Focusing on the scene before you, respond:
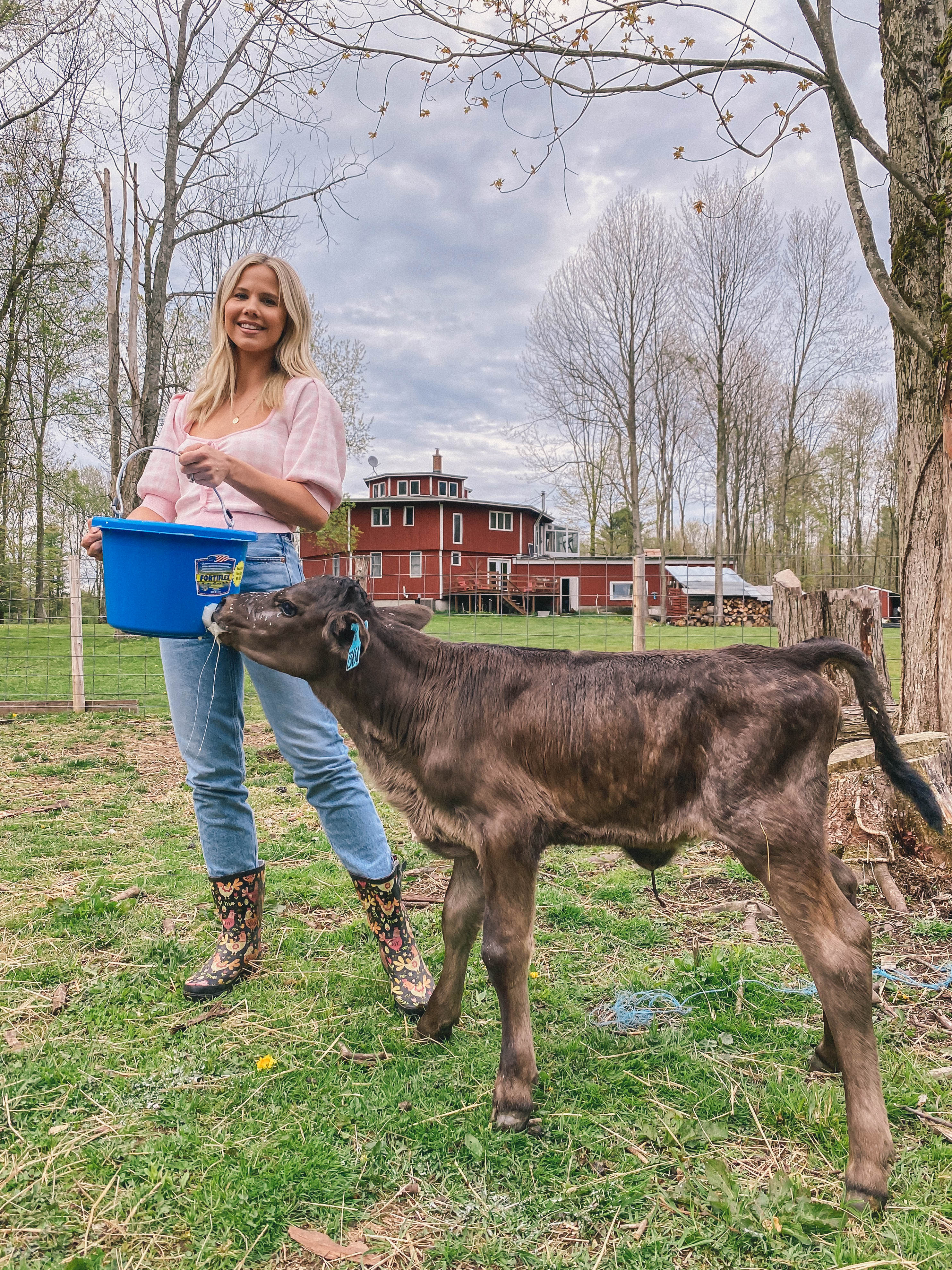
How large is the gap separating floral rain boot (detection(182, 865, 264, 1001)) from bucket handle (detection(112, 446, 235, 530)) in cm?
171

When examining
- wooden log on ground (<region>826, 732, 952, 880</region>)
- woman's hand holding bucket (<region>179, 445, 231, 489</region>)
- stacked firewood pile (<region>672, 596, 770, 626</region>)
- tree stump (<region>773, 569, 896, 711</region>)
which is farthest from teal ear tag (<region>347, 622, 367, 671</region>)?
stacked firewood pile (<region>672, 596, 770, 626</region>)

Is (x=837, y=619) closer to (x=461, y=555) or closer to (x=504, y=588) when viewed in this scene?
(x=504, y=588)

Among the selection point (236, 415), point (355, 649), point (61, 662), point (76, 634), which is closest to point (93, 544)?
point (236, 415)

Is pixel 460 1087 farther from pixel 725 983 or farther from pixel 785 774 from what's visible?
pixel 785 774

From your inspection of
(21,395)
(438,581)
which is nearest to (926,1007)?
(21,395)

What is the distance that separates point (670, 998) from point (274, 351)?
11.7 feet

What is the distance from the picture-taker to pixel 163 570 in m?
2.90

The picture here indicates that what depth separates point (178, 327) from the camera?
25109 millimetres

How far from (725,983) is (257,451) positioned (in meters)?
3.30

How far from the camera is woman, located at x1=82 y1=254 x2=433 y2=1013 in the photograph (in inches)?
133

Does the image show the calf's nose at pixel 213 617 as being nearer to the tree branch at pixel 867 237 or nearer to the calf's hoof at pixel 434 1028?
the calf's hoof at pixel 434 1028

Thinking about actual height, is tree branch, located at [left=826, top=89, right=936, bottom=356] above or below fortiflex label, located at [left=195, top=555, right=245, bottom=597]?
above

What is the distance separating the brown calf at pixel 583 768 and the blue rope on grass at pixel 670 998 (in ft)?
1.90

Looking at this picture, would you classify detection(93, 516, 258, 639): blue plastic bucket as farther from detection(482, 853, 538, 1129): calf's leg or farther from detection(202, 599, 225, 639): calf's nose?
detection(482, 853, 538, 1129): calf's leg
